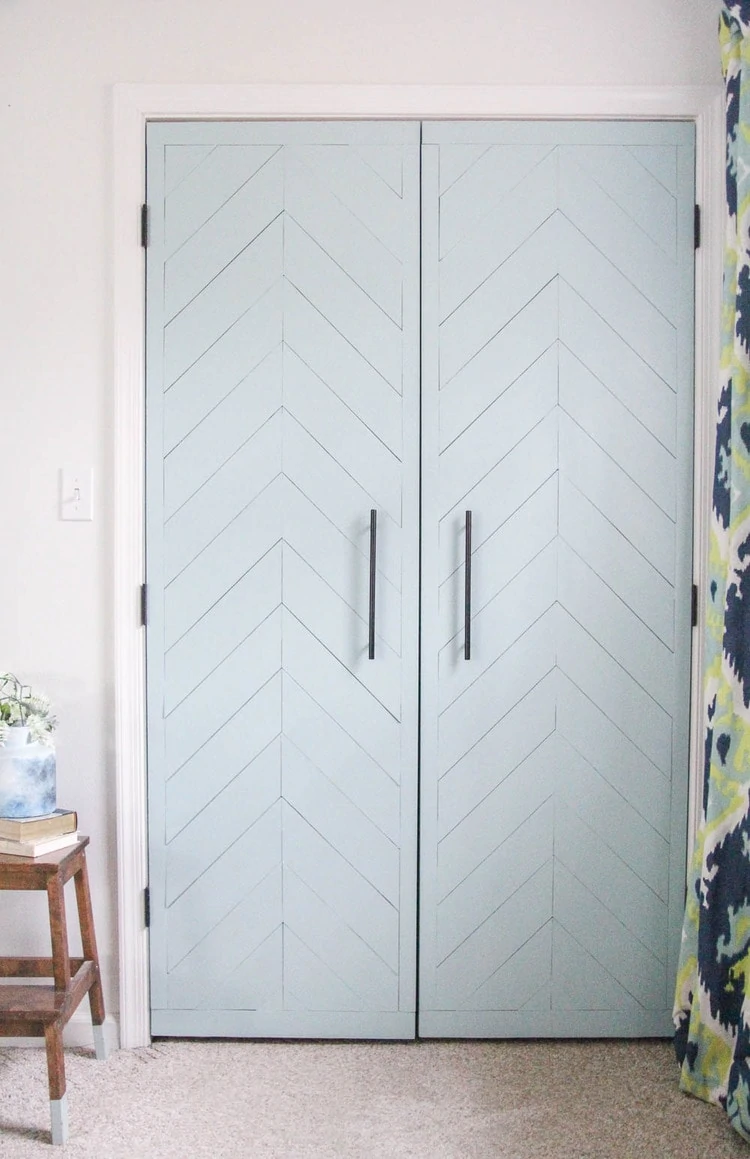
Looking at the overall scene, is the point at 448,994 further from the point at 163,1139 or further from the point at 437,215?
the point at 437,215

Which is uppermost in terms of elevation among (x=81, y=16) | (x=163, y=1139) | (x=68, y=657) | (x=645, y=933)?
(x=81, y=16)

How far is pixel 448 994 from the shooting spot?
2127 mm

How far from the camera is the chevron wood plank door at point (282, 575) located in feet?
6.83

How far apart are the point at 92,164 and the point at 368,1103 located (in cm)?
220

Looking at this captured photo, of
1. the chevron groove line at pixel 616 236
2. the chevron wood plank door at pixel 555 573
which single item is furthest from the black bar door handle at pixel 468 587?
the chevron groove line at pixel 616 236

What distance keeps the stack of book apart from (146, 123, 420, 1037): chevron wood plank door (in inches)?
9.9

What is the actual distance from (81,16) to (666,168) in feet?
4.65

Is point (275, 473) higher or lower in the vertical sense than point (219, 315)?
lower

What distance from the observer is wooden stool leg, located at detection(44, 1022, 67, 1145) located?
1756 millimetres

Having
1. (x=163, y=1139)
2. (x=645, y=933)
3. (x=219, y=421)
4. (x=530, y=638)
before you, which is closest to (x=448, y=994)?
(x=645, y=933)

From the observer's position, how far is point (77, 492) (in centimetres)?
212

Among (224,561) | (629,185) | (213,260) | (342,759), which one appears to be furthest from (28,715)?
(629,185)

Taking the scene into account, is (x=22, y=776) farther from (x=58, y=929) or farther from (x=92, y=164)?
(x=92, y=164)

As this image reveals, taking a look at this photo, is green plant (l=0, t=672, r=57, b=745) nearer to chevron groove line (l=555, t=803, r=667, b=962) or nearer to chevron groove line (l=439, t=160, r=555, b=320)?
chevron groove line (l=555, t=803, r=667, b=962)
